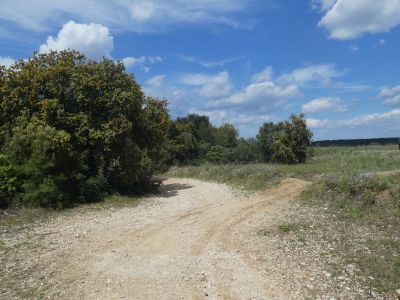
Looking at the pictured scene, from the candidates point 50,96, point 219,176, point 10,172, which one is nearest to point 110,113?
point 50,96

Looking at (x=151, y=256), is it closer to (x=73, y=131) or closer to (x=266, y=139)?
(x=73, y=131)

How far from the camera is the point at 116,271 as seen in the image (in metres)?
9.53

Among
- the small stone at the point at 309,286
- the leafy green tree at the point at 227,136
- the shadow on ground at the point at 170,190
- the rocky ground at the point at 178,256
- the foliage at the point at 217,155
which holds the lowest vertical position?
the small stone at the point at 309,286

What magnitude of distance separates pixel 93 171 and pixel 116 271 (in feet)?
36.3

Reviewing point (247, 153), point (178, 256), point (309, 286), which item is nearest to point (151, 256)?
point (178, 256)

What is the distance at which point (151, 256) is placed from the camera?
34.9ft

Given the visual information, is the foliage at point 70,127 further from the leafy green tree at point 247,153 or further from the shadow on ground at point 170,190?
the leafy green tree at point 247,153

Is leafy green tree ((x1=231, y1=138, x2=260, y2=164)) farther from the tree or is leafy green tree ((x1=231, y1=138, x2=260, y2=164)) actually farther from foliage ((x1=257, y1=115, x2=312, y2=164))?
foliage ((x1=257, y1=115, x2=312, y2=164))

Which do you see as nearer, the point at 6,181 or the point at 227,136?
the point at 6,181

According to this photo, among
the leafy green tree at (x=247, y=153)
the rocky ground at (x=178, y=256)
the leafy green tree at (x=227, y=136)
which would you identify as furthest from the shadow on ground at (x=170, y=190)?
the leafy green tree at (x=227, y=136)

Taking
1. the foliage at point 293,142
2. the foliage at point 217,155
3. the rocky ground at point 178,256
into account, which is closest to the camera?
the rocky ground at point 178,256

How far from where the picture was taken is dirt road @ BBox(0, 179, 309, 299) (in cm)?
851

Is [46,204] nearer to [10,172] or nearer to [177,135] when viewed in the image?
[10,172]

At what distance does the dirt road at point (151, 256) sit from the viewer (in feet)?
27.9
